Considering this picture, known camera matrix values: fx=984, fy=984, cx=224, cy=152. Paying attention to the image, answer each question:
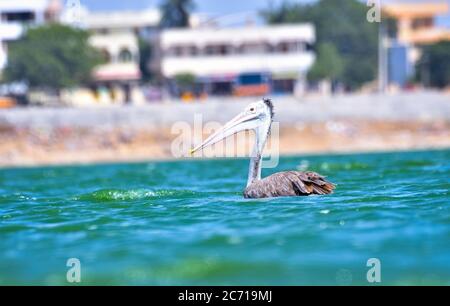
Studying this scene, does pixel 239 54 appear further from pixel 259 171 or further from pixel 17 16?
pixel 259 171

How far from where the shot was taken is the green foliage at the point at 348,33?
101 meters

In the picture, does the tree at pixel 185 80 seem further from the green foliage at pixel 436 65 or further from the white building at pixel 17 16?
the green foliage at pixel 436 65

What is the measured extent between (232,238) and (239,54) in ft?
242

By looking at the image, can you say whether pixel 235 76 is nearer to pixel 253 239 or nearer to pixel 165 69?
pixel 165 69

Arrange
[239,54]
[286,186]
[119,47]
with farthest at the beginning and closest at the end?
1. [119,47]
2. [239,54]
3. [286,186]

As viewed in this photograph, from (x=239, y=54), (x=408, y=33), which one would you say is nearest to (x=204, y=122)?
(x=239, y=54)

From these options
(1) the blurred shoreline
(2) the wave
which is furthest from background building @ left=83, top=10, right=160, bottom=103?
Result: (2) the wave

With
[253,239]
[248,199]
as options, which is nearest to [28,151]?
[248,199]

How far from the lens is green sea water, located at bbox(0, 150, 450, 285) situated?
13.1 m

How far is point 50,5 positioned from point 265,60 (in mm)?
25706

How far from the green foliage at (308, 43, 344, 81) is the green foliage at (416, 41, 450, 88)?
8768mm

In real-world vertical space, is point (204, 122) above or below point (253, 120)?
below

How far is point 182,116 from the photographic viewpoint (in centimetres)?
6231

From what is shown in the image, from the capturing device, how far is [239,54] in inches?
3469
